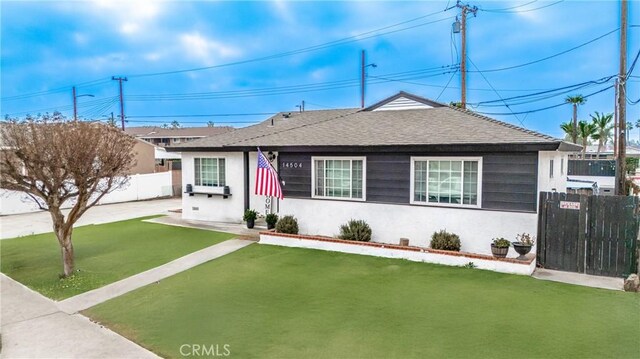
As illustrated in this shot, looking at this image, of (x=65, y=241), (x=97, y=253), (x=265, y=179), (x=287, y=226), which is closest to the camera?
(x=65, y=241)

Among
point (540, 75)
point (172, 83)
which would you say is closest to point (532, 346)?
point (540, 75)

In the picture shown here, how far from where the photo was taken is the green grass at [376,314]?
17.7ft

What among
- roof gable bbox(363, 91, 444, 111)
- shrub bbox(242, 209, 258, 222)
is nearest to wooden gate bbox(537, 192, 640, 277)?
roof gable bbox(363, 91, 444, 111)

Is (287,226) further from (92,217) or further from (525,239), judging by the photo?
(92,217)

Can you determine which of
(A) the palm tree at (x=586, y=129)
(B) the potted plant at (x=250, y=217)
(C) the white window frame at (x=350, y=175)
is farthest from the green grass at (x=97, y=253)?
(A) the palm tree at (x=586, y=129)

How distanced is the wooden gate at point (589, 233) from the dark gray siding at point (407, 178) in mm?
519

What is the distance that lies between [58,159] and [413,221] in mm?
8821

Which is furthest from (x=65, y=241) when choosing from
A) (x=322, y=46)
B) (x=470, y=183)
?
(x=322, y=46)

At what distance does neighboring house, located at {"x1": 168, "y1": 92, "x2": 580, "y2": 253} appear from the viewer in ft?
31.1

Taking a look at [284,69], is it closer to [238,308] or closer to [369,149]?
[369,149]

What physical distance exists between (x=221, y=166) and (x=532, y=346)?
1237 cm

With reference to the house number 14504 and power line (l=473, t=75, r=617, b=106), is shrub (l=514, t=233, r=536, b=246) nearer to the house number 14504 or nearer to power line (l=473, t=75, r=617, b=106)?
the house number 14504

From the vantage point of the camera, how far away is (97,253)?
37.7ft

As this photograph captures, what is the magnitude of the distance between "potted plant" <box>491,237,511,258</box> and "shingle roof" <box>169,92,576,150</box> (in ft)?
7.74
